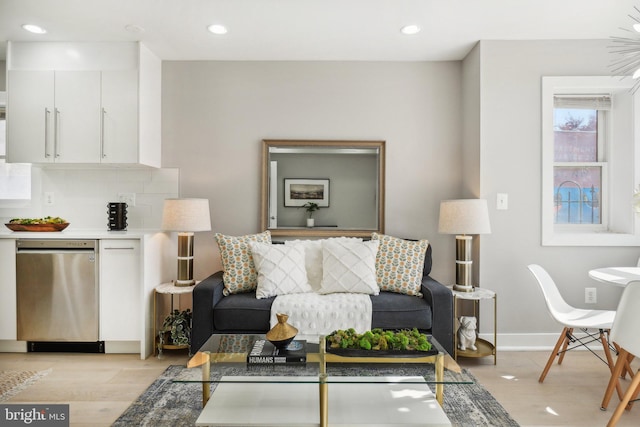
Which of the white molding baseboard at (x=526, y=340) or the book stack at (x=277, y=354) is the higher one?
the book stack at (x=277, y=354)

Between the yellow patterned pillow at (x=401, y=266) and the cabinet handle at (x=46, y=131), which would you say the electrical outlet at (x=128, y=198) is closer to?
the cabinet handle at (x=46, y=131)

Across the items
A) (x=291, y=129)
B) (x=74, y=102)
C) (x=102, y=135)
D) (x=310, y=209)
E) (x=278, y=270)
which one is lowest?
(x=278, y=270)

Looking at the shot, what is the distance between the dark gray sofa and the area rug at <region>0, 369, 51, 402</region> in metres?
1.04

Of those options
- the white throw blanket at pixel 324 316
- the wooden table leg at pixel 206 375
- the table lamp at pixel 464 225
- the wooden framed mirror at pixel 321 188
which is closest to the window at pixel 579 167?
the table lamp at pixel 464 225

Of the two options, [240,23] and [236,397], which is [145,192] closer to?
[240,23]

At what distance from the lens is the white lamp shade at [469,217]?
308 cm

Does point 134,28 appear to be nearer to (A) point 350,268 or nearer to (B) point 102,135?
(B) point 102,135

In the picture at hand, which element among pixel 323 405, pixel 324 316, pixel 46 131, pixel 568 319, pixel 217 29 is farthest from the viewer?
pixel 46 131

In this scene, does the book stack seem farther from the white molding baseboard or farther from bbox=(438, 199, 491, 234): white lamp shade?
the white molding baseboard

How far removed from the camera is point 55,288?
3.17m

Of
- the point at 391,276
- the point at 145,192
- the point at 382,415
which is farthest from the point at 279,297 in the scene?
the point at 145,192

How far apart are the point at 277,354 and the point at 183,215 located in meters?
1.67

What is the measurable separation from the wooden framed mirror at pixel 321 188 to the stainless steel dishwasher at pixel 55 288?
1.48 meters

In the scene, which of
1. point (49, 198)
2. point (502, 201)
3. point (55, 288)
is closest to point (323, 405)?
point (502, 201)
